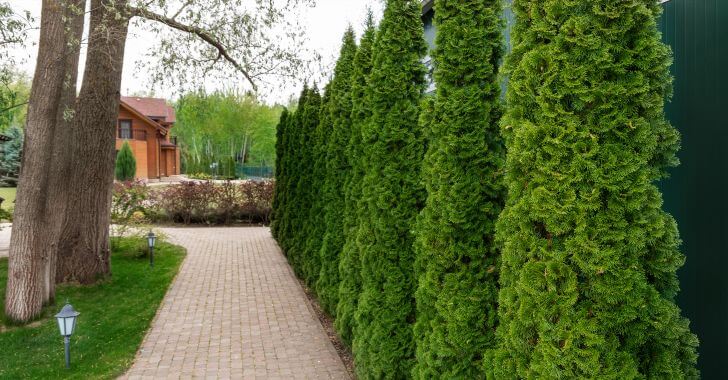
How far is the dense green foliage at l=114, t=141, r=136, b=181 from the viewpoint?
35.7 m

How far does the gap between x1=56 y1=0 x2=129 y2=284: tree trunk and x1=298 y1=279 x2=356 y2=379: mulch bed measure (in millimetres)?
3848

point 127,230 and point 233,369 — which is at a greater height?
point 127,230

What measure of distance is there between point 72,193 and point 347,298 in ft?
20.0

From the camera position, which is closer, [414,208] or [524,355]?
[524,355]

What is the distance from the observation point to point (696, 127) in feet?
11.5

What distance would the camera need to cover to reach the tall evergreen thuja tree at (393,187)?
457 cm

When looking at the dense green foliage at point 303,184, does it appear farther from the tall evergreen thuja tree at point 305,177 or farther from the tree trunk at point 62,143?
the tree trunk at point 62,143

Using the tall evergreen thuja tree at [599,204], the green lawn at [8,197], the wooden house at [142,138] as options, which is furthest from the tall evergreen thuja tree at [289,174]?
the wooden house at [142,138]

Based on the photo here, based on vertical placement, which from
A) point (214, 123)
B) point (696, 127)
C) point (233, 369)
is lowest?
point (233, 369)

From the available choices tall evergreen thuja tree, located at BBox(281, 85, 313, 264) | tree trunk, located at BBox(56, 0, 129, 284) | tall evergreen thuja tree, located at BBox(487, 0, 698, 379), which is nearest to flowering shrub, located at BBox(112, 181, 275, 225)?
tall evergreen thuja tree, located at BBox(281, 85, 313, 264)

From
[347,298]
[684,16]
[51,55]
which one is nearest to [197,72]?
[51,55]

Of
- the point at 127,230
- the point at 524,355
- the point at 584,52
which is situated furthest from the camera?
the point at 127,230

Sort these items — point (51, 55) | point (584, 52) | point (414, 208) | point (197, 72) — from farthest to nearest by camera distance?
point (197, 72)
point (51, 55)
point (414, 208)
point (584, 52)

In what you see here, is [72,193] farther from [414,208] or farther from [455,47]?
[455,47]
